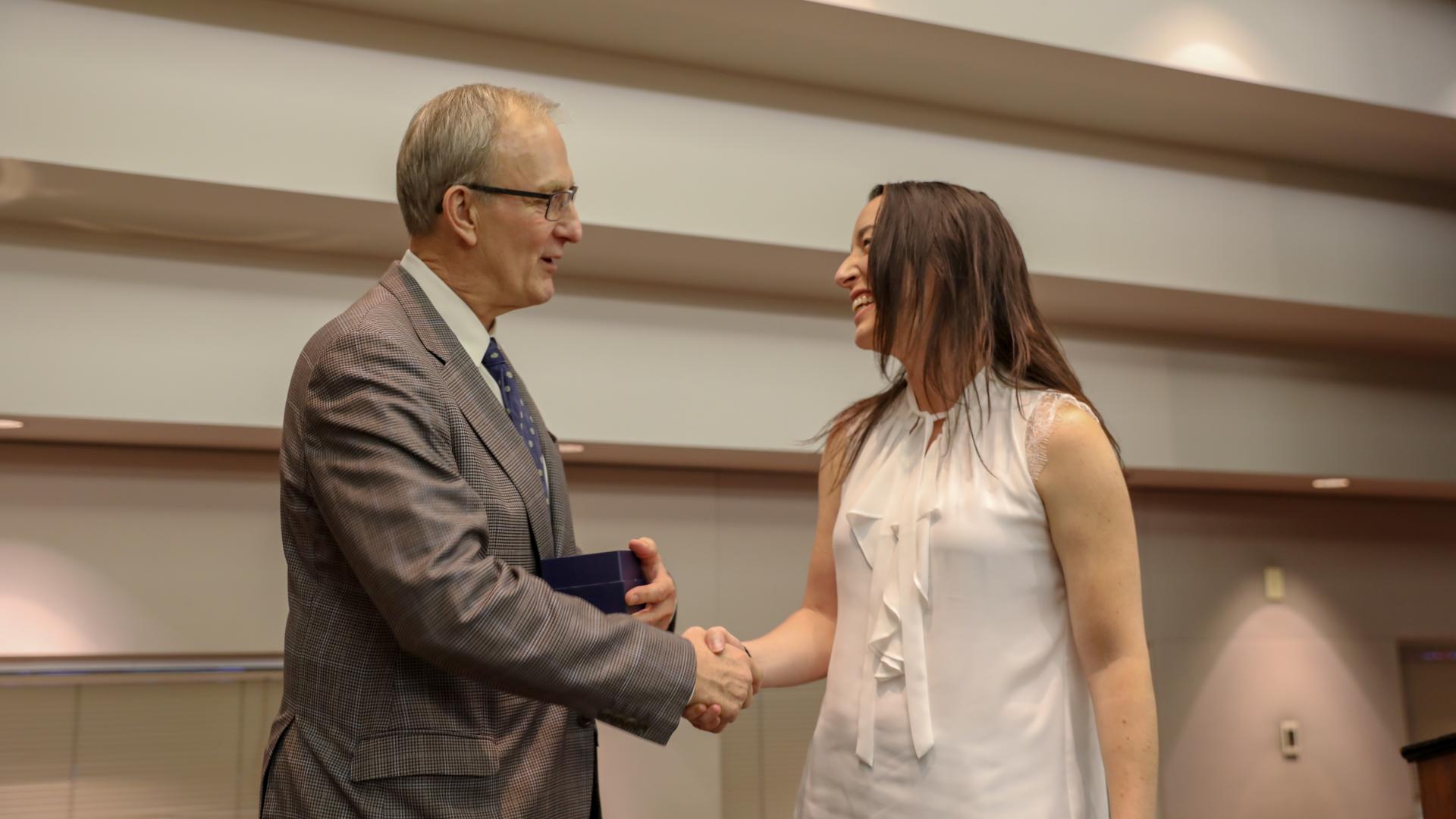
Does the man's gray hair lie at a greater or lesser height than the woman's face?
greater

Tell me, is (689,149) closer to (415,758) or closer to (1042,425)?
(1042,425)

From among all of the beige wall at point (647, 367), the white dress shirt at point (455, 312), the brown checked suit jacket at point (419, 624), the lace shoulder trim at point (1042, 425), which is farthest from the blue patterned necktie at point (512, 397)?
the beige wall at point (647, 367)

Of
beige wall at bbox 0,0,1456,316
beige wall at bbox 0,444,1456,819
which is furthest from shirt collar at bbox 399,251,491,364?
beige wall at bbox 0,444,1456,819

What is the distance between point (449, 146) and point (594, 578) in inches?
27.6

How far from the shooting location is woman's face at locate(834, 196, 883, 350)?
200 cm

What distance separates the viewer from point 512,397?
1.88 m

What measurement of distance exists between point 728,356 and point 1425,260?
2.94 metres

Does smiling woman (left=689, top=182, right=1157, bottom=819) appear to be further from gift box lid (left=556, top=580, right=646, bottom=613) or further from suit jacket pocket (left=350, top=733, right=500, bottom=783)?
suit jacket pocket (left=350, top=733, right=500, bottom=783)

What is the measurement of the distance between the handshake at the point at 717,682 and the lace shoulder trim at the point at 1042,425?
0.53 m

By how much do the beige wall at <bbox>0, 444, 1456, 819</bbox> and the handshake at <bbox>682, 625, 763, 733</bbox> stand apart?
8.76 ft

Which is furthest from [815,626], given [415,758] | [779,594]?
[779,594]

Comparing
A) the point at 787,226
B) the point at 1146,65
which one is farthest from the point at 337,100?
the point at 1146,65

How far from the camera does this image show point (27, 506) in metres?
3.90

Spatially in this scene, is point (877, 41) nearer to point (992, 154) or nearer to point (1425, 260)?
point (992, 154)
